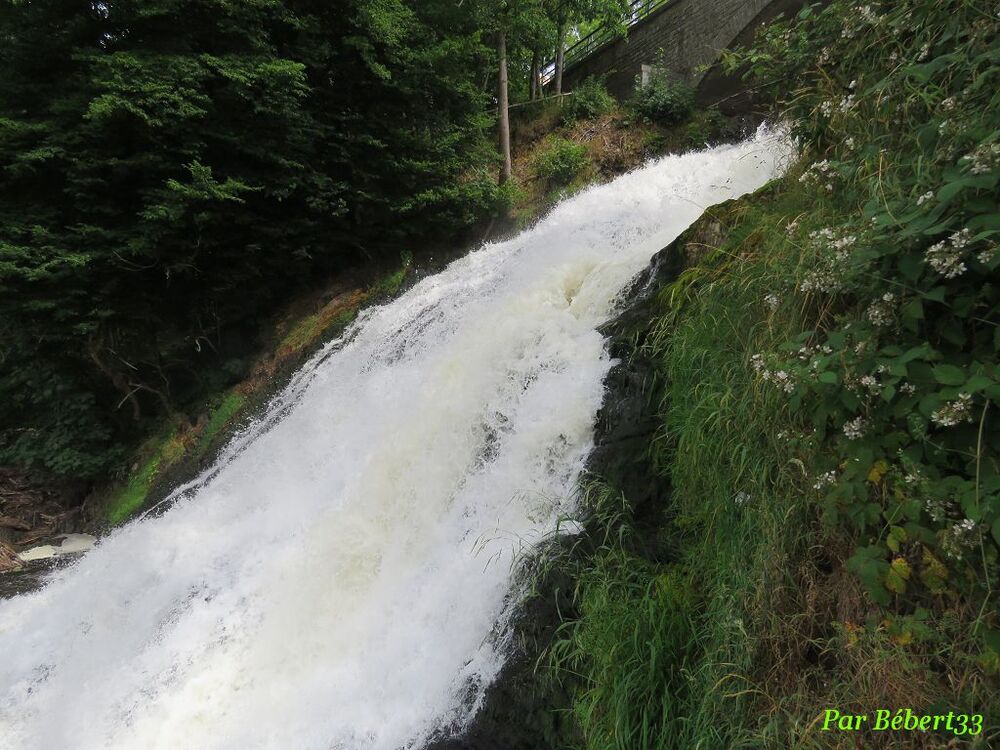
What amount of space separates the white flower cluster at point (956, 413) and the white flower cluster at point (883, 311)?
0.32 m

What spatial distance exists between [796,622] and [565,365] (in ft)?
8.24

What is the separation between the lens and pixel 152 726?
12.4 ft

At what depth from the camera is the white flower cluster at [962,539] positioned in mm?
1456

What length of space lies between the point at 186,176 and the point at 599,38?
1131 cm

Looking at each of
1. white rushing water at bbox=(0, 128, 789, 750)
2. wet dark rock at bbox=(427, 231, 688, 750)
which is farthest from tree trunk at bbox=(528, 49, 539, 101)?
wet dark rock at bbox=(427, 231, 688, 750)

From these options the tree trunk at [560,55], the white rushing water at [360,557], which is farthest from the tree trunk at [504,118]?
the white rushing water at [360,557]

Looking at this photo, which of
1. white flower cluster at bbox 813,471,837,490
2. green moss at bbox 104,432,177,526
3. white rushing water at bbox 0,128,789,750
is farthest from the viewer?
green moss at bbox 104,432,177,526

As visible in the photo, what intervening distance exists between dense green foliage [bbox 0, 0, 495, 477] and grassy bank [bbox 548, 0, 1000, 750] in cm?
716

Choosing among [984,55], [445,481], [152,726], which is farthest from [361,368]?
[984,55]

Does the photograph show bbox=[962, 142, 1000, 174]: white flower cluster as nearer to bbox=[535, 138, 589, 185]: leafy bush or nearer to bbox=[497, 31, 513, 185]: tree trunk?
bbox=[535, 138, 589, 185]: leafy bush

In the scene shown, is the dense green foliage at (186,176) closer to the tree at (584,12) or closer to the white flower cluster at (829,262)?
the tree at (584,12)

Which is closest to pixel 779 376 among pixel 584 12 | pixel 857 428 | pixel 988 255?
pixel 857 428

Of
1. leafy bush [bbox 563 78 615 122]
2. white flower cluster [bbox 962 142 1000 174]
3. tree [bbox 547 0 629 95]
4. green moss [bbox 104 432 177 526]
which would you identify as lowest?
green moss [bbox 104 432 177 526]

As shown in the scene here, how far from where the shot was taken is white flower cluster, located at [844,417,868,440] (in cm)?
174
